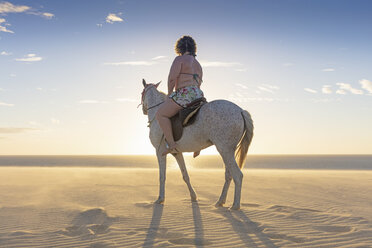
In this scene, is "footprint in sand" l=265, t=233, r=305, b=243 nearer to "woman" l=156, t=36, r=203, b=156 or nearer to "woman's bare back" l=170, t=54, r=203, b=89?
"woman" l=156, t=36, r=203, b=156

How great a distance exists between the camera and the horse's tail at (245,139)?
668 centimetres

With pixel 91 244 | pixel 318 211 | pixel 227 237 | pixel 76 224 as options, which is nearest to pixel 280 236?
pixel 227 237

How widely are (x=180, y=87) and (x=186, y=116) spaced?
67 cm

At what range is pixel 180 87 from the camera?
6973 millimetres

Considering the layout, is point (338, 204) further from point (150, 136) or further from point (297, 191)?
point (150, 136)

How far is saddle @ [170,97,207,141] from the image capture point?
6.76 meters

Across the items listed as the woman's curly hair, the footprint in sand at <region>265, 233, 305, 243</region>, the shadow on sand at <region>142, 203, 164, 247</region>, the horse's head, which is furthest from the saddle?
the footprint in sand at <region>265, 233, 305, 243</region>

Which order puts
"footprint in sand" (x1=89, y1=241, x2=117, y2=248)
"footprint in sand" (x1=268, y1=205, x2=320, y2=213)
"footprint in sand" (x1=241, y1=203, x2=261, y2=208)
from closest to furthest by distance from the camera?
"footprint in sand" (x1=89, y1=241, x2=117, y2=248)
"footprint in sand" (x1=268, y1=205, x2=320, y2=213)
"footprint in sand" (x1=241, y1=203, x2=261, y2=208)

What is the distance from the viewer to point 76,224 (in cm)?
562

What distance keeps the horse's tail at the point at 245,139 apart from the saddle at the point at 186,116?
3.05ft

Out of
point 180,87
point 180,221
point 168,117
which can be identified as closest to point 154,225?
point 180,221

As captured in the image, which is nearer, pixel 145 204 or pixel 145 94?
pixel 145 204

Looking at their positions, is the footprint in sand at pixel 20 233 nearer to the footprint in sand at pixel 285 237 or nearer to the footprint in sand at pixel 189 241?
the footprint in sand at pixel 189 241

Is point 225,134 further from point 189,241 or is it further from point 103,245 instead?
point 103,245
